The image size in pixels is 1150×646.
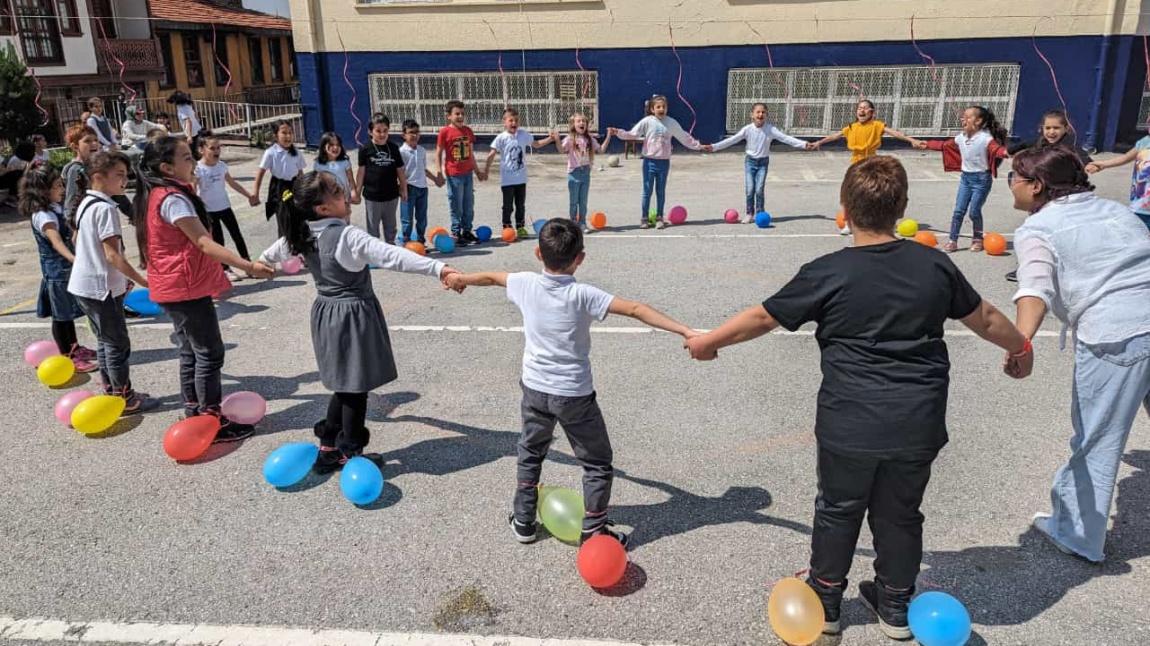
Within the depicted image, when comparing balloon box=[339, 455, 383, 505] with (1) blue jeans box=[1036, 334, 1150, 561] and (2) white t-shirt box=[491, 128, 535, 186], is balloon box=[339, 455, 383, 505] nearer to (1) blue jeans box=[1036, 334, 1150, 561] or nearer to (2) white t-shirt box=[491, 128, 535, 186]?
(1) blue jeans box=[1036, 334, 1150, 561]

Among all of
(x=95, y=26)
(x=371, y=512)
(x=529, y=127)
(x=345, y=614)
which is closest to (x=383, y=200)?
(x=371, y=512)

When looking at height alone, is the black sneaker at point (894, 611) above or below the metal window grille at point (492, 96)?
below

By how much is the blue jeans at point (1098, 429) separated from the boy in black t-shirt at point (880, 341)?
68 cm

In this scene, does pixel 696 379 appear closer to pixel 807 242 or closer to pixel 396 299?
pixel 396 299

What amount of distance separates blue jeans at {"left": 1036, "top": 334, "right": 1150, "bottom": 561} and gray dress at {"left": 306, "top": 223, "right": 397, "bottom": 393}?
11.3ft

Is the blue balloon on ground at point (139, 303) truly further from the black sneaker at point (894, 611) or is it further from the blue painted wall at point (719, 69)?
the blue painted wall at point (719, 69)

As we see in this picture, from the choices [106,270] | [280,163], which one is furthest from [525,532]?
[280,163]

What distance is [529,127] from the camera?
22.0 meters

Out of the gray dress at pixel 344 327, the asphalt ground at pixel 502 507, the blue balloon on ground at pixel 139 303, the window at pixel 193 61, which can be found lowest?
the asphalt ground at pixel 502 507

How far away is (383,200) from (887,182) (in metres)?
7.87

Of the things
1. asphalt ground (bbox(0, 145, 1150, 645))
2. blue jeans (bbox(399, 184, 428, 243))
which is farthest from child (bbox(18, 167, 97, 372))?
blue jeans (bbox(399, 184, 428, 243))

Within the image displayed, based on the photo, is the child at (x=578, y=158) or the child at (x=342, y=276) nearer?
the child at (x=342, y=276)

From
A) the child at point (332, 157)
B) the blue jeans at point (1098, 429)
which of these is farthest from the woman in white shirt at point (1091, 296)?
the child at point (332, 157)

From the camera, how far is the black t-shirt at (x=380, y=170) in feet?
31.3
